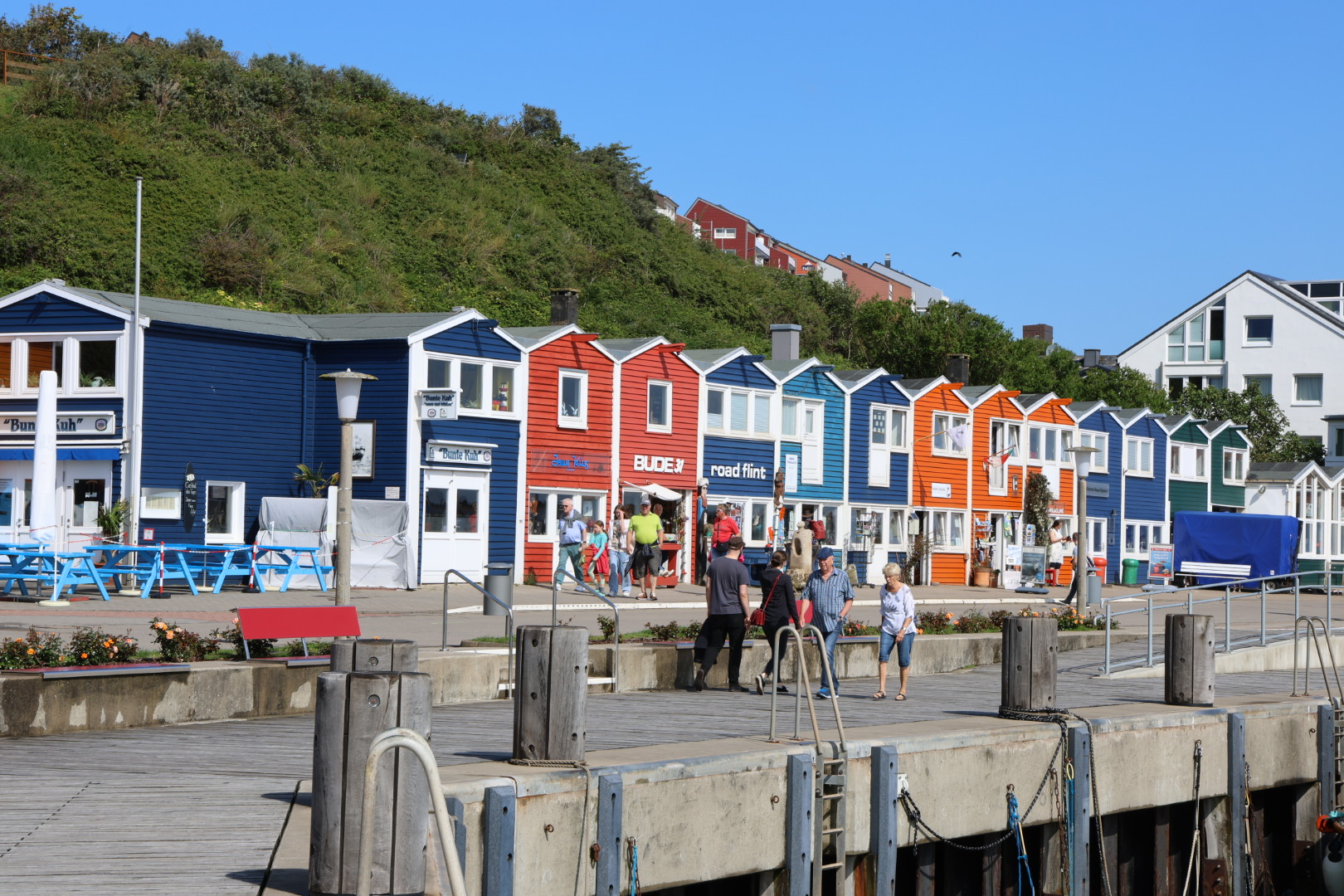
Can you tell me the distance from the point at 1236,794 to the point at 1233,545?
3761 centimetres

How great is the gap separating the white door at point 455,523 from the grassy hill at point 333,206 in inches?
513

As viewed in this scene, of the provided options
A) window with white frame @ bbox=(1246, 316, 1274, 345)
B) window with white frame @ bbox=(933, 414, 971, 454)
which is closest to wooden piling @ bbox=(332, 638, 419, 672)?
window with white frame @ bbox=(933, 414, 971, 454)

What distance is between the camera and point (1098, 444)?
5688 cm

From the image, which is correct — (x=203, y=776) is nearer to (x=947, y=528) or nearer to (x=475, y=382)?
(x=475, y=382)

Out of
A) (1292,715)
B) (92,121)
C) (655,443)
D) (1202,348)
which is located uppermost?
(92,121)

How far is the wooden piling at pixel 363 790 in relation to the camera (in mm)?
7168

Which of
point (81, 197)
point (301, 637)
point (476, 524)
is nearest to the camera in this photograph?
point (301, 637)

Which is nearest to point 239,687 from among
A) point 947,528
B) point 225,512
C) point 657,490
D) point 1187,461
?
point 225,512

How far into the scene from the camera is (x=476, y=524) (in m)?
35.8

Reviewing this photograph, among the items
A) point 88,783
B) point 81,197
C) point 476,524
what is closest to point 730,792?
point 88,783

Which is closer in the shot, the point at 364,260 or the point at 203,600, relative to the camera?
the point at 203,600

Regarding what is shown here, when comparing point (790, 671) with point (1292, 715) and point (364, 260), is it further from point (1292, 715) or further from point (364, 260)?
point (364, 260)

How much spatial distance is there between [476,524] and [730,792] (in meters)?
25.6

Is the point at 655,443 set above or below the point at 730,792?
above
